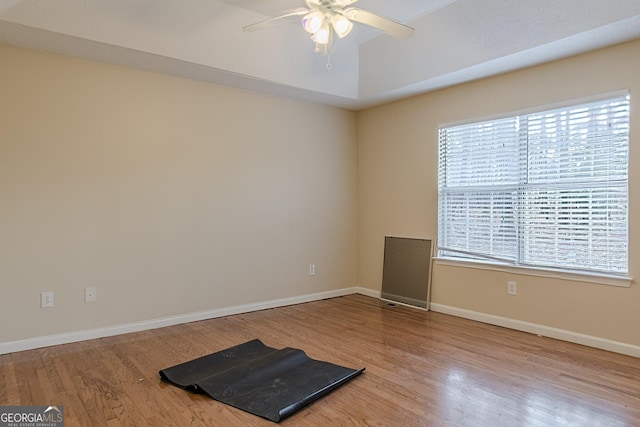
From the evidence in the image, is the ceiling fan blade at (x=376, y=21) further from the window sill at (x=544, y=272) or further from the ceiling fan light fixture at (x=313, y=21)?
the window sill at (x=544, y=272)

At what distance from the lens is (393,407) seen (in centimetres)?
231

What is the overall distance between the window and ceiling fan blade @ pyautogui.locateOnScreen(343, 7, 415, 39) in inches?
64.7

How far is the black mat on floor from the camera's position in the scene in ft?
7.70

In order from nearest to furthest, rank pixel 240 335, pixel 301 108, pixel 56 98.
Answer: pixel 56 98 → pixel 240 335 → pixel 301 108

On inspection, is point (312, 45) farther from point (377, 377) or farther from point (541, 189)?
point (377, 377)

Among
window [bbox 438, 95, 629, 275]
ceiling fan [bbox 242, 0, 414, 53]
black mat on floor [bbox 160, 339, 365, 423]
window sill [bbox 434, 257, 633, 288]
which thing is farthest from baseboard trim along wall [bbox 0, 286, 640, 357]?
ceiling fan [bbox 242, 0, 414, 53]

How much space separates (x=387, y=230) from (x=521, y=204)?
5.49 ft

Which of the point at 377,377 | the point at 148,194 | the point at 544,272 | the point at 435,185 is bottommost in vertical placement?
the point at 377,377

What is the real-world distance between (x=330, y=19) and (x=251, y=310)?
3.06m

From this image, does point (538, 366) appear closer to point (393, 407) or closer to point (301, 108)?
point (393, 407)

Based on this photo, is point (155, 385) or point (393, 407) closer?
point (393, 407)

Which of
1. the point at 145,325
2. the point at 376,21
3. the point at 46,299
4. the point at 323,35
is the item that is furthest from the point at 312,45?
the point at 46,299

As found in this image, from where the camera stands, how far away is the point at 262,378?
8.77ft

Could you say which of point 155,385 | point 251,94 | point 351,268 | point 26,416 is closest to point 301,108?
point 251,94
